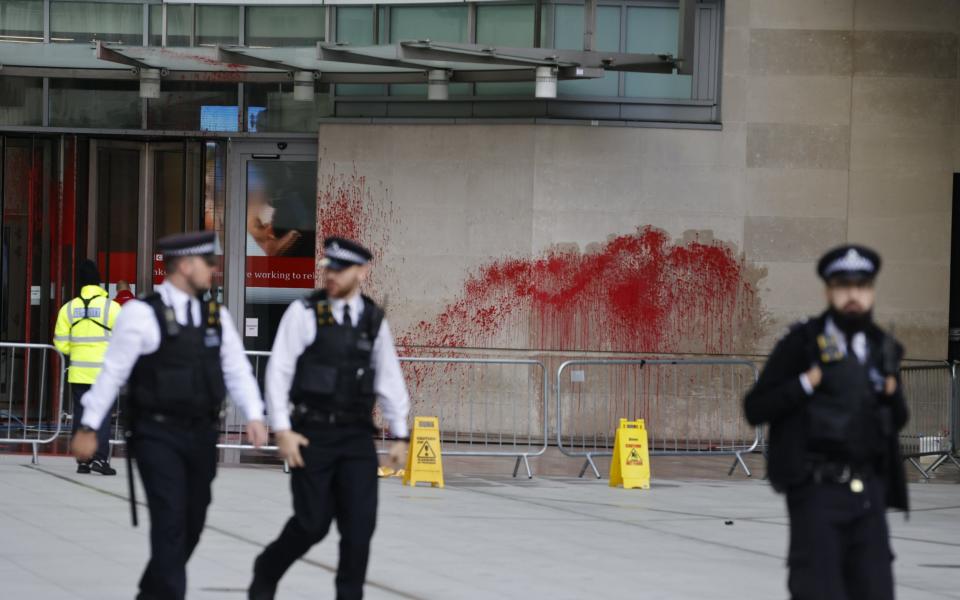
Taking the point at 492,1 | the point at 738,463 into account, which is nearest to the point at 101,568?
the point at 738,463

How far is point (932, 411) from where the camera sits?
16047 millimetres

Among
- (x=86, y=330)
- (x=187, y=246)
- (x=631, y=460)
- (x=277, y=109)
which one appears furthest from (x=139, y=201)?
(x=187, y=246)

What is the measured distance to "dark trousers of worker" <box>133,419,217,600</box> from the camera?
662 centimetres

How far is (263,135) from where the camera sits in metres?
18.5

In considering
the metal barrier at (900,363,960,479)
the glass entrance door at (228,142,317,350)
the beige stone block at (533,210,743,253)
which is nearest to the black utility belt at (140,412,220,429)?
the metal barrier at (900,363,960,479)

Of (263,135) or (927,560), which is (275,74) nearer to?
(263,135)

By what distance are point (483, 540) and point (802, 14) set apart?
364 inches

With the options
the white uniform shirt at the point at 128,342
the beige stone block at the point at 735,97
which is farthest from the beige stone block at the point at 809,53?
the white uniform shirt at the point at 128,342

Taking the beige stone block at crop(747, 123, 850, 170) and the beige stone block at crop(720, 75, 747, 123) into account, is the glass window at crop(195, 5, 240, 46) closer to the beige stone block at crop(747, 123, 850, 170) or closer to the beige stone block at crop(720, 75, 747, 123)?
the beige stone block at crop(720, 75, 747, 123)

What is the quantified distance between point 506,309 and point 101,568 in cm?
919

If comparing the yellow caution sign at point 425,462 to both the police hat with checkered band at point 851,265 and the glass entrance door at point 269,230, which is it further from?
the police hat with checkered band at point 851,265

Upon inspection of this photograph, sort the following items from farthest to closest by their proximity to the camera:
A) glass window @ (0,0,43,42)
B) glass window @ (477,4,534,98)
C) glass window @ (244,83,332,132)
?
glass window @ (244,83,332,132) → glass window @ (0,0,43,42) → glass window @ (477,4,534,98)

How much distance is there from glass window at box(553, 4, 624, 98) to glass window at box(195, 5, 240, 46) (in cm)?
382

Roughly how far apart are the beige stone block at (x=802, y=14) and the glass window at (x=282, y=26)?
5086 millimetres
